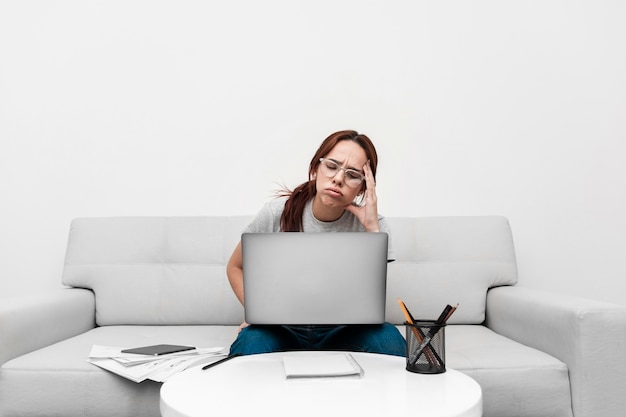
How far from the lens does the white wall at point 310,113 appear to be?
2529 mm

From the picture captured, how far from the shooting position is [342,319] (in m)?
1.28

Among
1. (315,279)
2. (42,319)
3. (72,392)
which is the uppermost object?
(315,279)

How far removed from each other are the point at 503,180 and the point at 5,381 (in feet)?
6.87

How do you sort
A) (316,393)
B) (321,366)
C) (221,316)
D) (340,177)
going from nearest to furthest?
1. (316,393)
2. (321,366)
3. (340,177)
4. (221,316)

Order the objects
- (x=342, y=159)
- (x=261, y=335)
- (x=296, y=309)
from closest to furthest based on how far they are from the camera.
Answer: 1. (x=296, y=309)
2. (x=261, y=335)
3. (x=342, y=159)

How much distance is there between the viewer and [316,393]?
A: 104cm

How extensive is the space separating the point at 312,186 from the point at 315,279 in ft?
2.05

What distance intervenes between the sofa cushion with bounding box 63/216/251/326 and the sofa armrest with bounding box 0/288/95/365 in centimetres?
9

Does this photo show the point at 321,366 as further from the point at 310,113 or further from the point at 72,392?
the point at 310,113

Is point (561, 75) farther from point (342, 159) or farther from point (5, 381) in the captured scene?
point (5, 381)

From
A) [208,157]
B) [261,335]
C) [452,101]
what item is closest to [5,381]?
[261,335]

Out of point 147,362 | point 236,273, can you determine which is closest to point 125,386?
point 147,362

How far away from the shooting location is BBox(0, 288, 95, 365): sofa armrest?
1.66 m

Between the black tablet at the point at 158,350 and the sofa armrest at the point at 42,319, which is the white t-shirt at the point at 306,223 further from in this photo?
the sofa armrest at the point at 42,319
